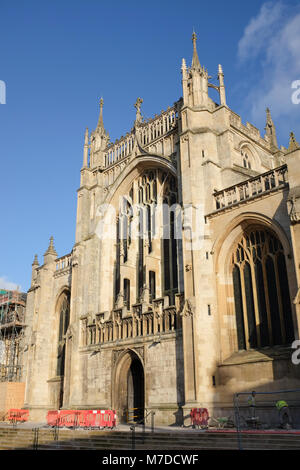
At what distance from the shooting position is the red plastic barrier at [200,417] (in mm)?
16219

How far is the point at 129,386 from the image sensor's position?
2197 cm

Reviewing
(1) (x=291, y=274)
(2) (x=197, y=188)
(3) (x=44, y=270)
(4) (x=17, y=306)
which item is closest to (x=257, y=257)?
(1) (x=291, y=274)

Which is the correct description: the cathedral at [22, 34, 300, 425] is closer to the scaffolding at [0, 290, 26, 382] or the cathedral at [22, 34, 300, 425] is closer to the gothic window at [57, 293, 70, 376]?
the gothic window at [57, 293, 70, 376]

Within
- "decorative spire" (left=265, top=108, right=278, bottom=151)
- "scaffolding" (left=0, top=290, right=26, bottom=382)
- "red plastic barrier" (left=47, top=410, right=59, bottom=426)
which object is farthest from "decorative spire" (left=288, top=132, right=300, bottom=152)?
"scaffolding" (left=0, top=290, right=26, bottom=382)

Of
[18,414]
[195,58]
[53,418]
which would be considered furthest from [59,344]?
[195,58]

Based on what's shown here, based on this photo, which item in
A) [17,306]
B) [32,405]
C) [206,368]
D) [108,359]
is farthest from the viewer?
[17,306]

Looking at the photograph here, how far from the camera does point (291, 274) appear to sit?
1620 cm

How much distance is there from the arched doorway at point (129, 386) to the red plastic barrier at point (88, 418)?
3.26 meters

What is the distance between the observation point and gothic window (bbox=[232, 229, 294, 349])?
16984 millimetres

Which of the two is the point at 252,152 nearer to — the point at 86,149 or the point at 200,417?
the point at 86,149

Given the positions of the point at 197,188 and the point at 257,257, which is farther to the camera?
the point at 197,188

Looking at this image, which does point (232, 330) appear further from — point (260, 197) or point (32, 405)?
point (32, 405)

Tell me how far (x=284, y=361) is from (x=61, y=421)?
945cm

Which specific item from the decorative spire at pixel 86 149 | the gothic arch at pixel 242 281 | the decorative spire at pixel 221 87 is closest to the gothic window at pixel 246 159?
the decorative spire at pixel 221 87
